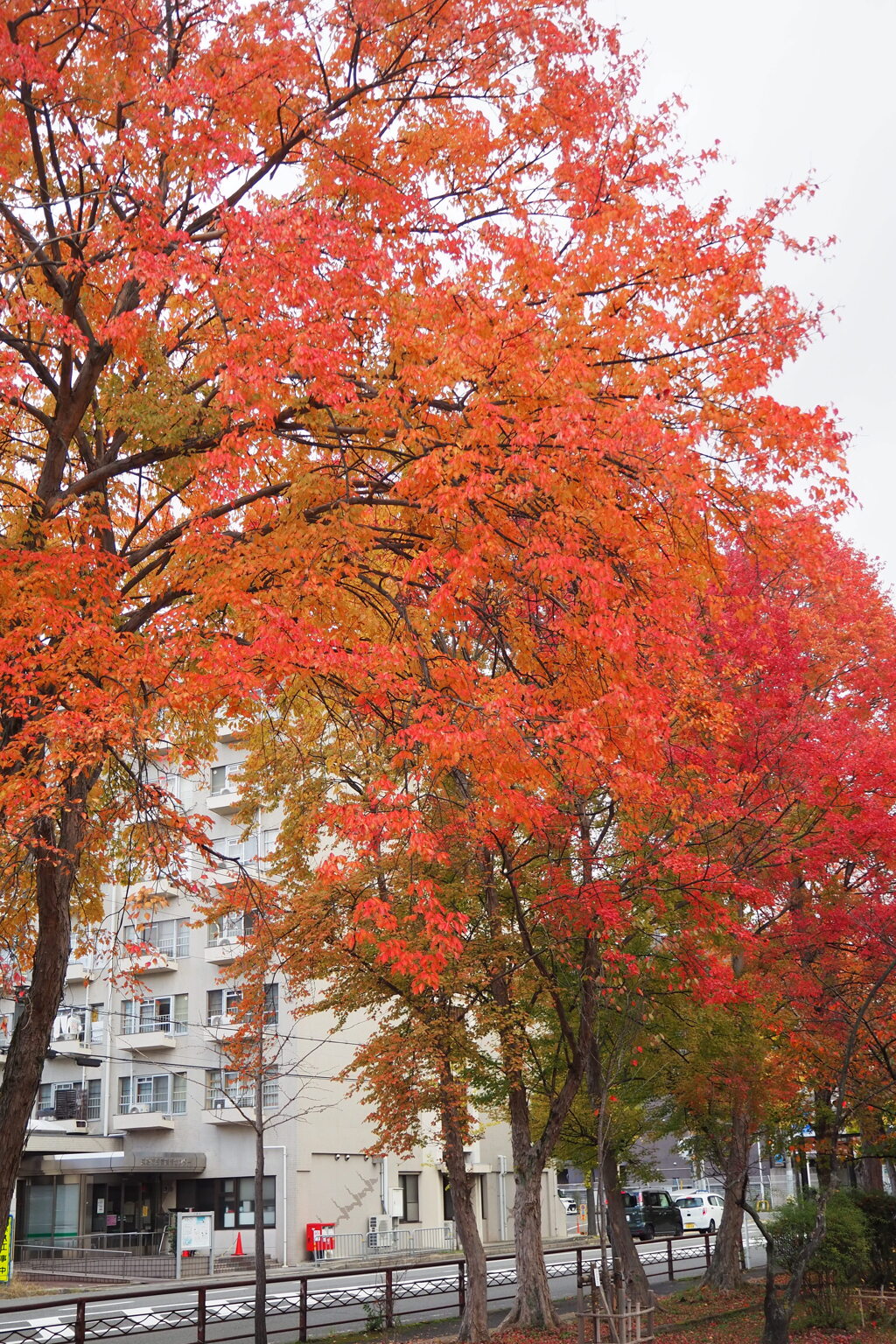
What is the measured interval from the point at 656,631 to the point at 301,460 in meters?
3.64

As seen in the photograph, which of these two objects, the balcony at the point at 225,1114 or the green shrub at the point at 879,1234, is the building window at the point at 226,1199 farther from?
the green shrub at the point at 879,1234

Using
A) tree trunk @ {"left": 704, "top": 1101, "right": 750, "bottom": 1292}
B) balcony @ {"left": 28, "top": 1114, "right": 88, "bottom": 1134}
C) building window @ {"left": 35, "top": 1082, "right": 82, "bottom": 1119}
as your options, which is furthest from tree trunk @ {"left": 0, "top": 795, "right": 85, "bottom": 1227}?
building window @ {"left": 35, "top": 1082, "right": 82, "bottom": 1119}

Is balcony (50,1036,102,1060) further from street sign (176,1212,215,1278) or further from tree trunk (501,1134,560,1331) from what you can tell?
tree trunk (501,1134,560,1331)

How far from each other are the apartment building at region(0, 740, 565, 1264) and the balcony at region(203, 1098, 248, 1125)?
91 millimetres

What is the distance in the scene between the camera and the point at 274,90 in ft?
29.8

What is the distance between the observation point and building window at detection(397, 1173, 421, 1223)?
38719mm

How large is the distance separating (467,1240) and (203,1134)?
76.2 feet

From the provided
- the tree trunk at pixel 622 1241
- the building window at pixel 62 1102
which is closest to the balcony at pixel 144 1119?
the building window at pixel 62 1102

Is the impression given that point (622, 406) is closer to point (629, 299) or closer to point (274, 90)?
point (629, 299)

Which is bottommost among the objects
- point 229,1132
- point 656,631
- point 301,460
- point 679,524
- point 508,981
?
point 229,1132

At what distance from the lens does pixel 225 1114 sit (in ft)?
123

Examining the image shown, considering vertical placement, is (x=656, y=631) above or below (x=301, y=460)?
below

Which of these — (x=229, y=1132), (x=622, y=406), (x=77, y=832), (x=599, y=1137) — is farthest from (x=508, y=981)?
(x=229, y=1132)

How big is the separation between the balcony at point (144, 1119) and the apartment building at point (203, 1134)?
0.15 feet
